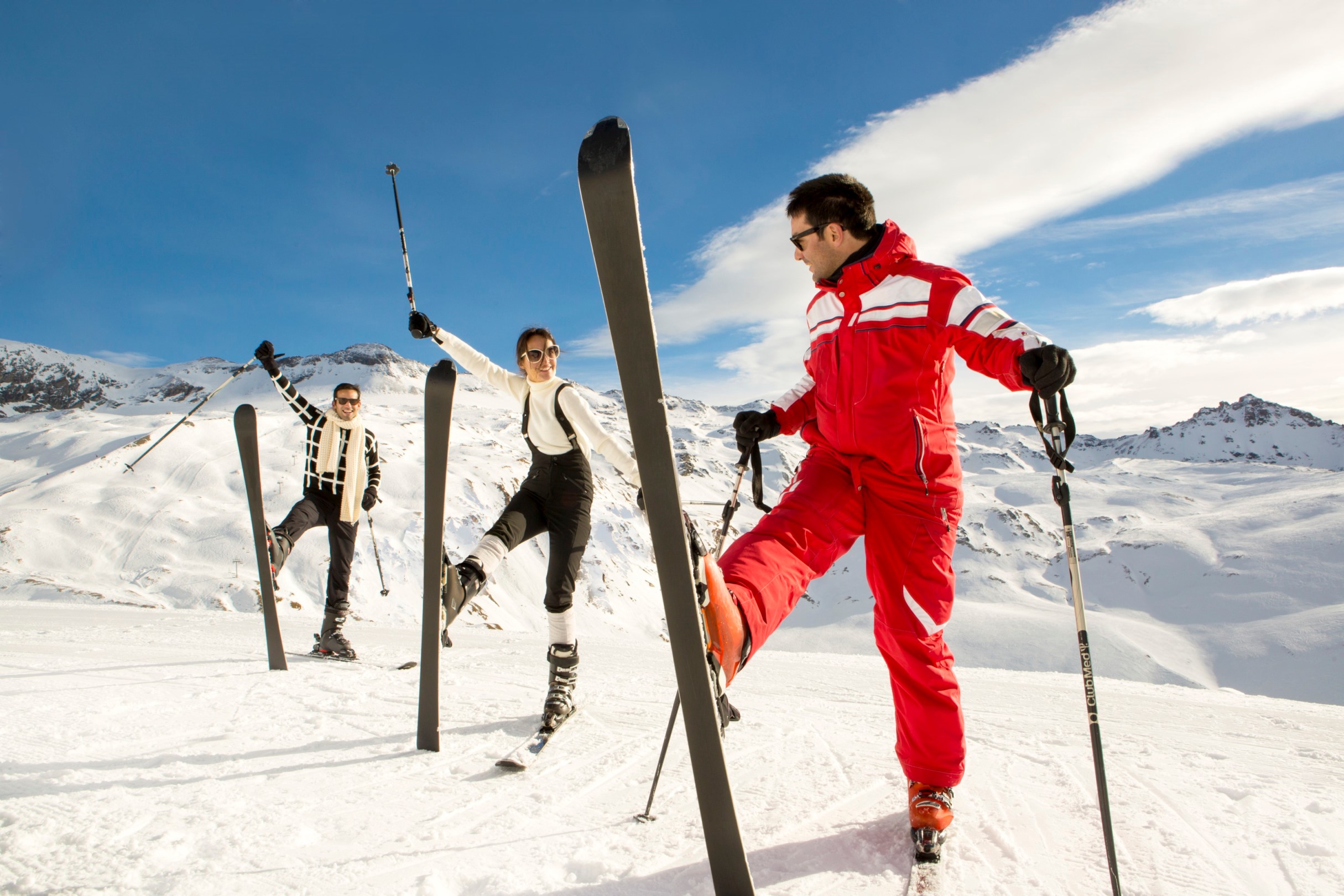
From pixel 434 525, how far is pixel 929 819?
2198 mm

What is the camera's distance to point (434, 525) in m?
2.89

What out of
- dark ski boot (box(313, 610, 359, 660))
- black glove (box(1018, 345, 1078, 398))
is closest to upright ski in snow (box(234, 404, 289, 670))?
dark ski boot (box(313, 610, 359, 660))

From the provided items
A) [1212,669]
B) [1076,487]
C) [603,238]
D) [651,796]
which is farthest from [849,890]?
[1076,487]

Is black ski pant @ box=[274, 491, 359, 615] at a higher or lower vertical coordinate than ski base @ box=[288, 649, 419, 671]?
higher

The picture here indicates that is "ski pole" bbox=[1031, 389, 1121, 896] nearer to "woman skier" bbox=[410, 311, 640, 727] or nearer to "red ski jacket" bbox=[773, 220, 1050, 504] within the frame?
"red ski jacket" bbox=[773, 220, 1050, 504]

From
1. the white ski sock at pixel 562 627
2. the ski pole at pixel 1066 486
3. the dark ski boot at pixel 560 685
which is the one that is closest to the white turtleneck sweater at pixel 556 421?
the white ski sock at pixel 562 627

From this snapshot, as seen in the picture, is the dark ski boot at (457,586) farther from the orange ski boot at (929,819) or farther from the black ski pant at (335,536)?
the black ski pant at (335,536)

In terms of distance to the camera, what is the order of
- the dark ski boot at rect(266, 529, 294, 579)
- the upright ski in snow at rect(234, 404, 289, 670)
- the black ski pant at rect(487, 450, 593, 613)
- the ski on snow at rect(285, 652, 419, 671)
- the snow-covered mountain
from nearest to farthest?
the black ski pant at rect(487, 450, 593, 613) < the upright ski in snow at rect(234, 404, 289, 670) < the dark ski boot at rect(266, 529, 294, 579) < the ski on snow at rect(285, 652, 419, 671) < the snow-covered mountain

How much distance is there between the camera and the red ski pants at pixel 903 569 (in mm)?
2195

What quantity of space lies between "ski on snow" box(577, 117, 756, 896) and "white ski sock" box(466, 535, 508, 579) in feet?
6.38

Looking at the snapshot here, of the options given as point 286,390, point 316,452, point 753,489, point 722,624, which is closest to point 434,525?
point 753,489

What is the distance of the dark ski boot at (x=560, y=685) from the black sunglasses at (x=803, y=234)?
232 cm

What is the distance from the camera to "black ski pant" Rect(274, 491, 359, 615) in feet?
17.6

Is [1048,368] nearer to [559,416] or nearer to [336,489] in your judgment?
→ [559,416]
